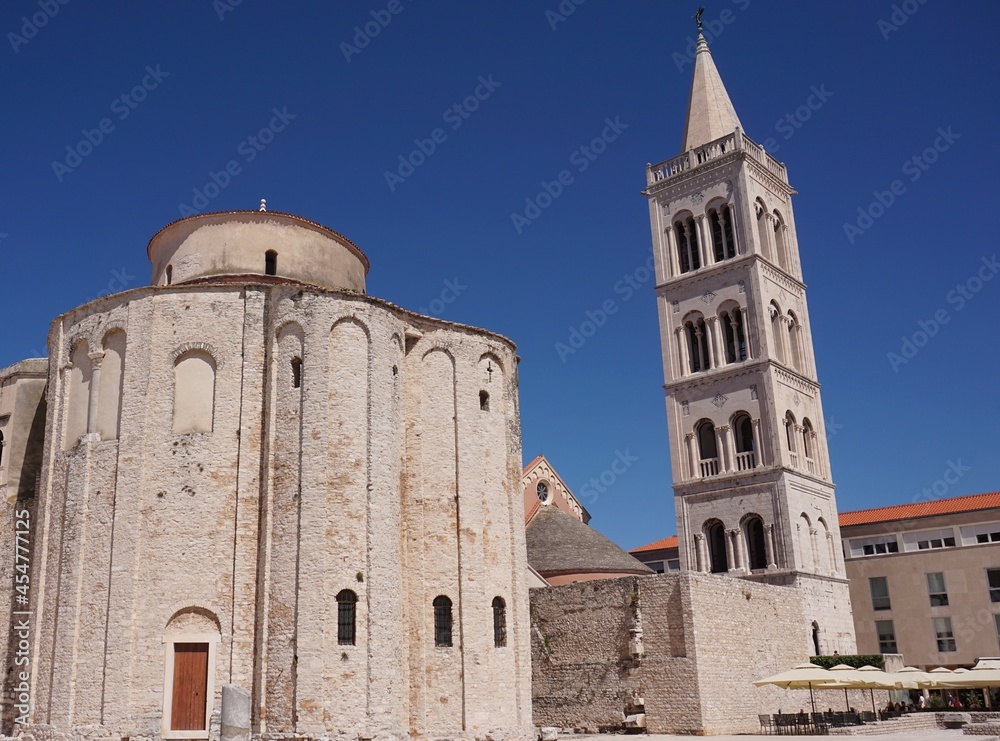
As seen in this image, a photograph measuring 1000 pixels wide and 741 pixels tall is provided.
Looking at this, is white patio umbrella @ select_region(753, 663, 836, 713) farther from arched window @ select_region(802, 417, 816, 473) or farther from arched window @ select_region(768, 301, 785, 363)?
arched window @ select_region(768, 301, 785, 363)

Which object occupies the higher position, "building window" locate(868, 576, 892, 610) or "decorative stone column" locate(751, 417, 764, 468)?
"decorative stone column" locate(751, 417, 764, 468)

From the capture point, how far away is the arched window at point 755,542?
3975 centimetres

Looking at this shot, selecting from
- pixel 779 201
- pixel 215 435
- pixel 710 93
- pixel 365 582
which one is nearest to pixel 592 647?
pixel 365 582

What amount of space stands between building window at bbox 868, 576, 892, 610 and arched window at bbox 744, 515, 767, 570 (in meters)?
13.3

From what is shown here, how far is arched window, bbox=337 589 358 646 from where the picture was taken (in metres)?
22.1

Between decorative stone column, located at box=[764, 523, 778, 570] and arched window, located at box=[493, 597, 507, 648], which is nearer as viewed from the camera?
arched window, located at box=[493, 597, 507, 648]

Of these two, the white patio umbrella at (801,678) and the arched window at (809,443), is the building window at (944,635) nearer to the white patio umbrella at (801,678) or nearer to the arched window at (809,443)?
the arched window at (809,443)

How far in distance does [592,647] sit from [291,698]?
36.6 ft

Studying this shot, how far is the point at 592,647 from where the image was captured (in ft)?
97.7

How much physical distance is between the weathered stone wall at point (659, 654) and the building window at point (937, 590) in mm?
19485

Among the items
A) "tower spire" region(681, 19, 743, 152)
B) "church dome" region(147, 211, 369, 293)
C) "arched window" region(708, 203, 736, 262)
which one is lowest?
"church dome" region(147, 211, 369, 293)

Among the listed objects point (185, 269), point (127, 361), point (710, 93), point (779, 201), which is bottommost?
point (127, 361)

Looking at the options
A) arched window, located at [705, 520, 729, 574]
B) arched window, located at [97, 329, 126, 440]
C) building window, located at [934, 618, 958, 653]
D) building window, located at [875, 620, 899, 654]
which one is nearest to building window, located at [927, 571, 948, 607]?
building window, located at [934, 618, 958, 653]

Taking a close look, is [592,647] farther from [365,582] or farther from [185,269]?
[185,269]
